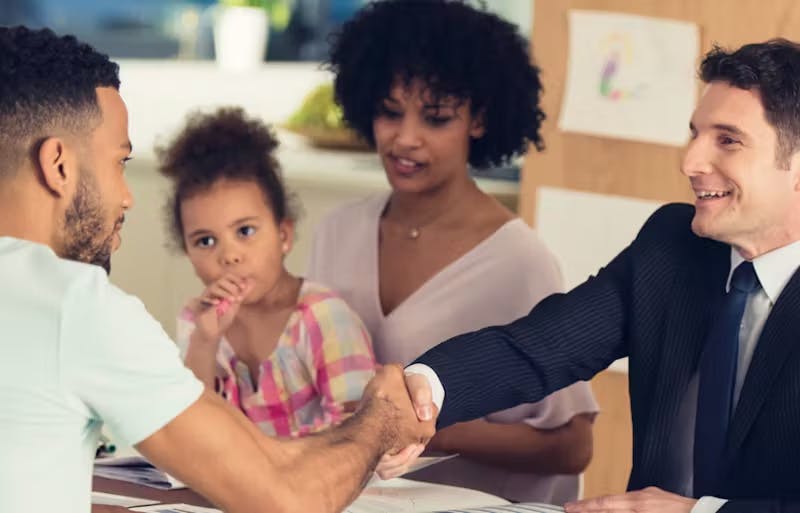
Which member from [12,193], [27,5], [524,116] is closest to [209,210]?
[524,116]

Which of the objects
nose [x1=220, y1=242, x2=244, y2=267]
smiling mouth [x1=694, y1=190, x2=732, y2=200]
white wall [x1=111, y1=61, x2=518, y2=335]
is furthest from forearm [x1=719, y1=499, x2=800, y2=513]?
white wall [x1=111, y1=61, x2=518, y2=335]

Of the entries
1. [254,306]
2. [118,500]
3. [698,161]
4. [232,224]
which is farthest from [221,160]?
[698,161]

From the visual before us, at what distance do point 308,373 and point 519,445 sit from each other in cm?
36

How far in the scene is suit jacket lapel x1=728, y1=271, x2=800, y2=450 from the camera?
1.74m

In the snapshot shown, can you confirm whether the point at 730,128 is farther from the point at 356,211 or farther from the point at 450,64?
the point at 356,211

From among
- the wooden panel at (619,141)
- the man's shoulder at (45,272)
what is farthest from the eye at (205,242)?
the wooden panel at (619,141)

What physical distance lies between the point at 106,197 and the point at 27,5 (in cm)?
371

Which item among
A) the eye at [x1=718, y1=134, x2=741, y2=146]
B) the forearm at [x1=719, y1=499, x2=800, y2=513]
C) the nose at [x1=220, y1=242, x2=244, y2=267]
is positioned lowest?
the forearm at [x1=719, y1=499, x2=800, y2=513]

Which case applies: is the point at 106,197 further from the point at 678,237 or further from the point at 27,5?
the point at 27,5

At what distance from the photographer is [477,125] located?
8.00 ft

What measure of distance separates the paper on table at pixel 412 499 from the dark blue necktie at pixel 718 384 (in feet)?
0.89

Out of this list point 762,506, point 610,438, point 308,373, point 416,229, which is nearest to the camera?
point 762,506

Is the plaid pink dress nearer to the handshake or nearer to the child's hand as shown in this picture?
the child's hand

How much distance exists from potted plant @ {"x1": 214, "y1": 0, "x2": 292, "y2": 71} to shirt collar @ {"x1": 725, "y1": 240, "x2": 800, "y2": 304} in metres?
3.07
